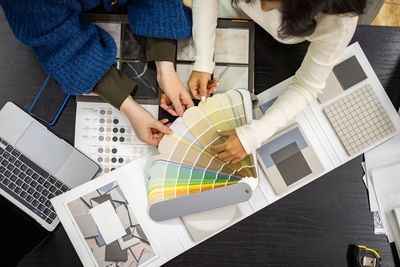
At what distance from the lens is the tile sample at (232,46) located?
81 cm

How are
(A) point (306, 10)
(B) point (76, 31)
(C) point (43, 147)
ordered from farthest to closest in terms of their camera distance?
(C) point (43, 147) → (B) point (76, 31) → (A) point (306, 10)

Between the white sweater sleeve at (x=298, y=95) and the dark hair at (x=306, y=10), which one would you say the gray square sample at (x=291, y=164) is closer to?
the white sweater sleeve at (x=298, y=95)

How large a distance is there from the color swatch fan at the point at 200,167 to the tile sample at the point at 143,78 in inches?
4.0

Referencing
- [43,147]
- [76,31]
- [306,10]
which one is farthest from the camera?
[43,147]

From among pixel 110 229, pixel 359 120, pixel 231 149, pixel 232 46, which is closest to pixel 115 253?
pixel 110 229

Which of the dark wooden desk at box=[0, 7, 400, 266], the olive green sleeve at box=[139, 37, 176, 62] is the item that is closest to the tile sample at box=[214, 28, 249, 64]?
the olive green sleeve at box=[139, 37, 176, 62]

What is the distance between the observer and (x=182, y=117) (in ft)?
2.63

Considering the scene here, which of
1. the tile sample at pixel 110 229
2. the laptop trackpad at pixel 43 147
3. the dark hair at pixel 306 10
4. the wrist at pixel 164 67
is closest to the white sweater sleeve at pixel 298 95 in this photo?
the dark hair at pixel 306 10

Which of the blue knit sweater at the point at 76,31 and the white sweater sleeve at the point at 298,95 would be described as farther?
the white sweater sleeve at the point at 298,95

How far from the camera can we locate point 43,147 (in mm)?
802

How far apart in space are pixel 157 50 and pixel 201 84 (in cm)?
13

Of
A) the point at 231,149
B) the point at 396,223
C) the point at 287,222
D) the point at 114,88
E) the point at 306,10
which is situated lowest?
the point at 396,223

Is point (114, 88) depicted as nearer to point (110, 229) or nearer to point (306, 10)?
point (110, 229)

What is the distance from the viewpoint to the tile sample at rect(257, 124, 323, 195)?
0.81 m
